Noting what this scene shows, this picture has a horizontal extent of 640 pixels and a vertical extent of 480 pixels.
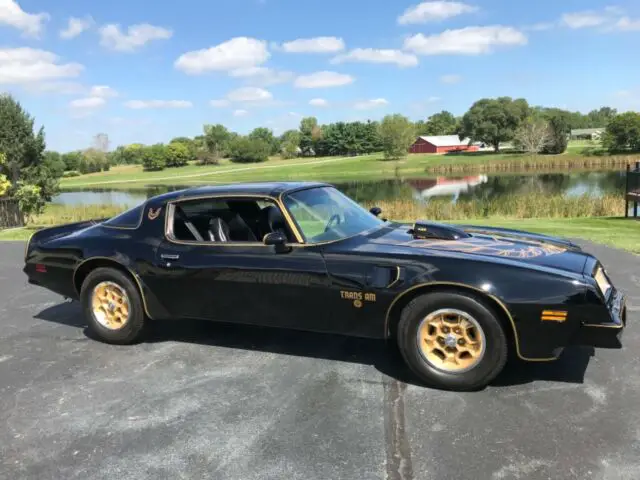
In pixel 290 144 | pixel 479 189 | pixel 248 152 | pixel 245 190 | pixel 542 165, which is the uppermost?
pixel 290 144

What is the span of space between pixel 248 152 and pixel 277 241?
11900cm

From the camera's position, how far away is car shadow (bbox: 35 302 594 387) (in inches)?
167

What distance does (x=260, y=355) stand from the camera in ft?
15.8

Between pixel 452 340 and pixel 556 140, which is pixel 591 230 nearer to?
pixel 452 340

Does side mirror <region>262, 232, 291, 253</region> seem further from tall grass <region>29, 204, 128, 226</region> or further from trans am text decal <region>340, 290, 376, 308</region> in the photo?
tall grass <region>29, 204, 128, 226</region>

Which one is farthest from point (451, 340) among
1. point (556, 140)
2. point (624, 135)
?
point (624, 135)

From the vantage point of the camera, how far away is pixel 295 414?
12.0 ft

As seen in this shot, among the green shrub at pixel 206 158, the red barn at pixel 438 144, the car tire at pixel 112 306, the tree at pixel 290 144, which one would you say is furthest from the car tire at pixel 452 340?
the tree at pixel 290 144

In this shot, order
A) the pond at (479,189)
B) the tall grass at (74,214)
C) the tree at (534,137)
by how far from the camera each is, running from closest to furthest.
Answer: the tall grass at (74,214)
the pond at (479,189)
the tree at (534,137)

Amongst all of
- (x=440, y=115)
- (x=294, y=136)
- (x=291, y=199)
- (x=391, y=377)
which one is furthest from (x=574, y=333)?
(x=440, y=115)

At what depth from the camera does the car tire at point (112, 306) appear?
5.09 meters

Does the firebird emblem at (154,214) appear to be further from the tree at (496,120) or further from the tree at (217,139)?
the tree at (217,139)

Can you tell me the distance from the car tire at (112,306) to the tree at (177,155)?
120619 millimetres

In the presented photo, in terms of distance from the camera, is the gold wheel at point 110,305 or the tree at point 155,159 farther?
the tree at point 155,159
